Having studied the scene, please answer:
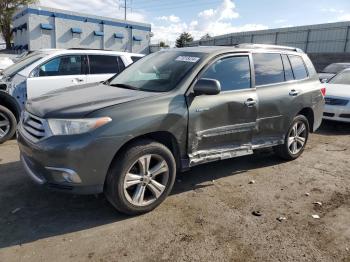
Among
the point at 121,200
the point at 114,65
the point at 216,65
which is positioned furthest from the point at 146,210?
the point at 114,65

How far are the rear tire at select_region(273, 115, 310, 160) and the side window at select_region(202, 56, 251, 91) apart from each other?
4.55ft

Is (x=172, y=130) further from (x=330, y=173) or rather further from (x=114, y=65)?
(x=114, y=65)

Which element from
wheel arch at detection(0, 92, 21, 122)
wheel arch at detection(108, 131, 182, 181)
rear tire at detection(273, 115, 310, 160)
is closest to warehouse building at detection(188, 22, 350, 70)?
rear tire at detection(273, 115, 310, 160)

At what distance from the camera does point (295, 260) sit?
3084mm

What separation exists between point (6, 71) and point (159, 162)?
466cm

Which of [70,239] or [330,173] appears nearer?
[70,239]

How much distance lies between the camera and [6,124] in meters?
6.27

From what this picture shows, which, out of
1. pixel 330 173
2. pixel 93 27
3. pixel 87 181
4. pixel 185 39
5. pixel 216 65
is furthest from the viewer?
pixel 185 39

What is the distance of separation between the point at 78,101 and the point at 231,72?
2040 mm

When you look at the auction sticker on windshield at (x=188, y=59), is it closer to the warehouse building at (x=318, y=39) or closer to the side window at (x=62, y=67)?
the side window at (x=62, y=67)

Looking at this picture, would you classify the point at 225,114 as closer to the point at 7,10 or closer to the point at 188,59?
the point at 188,59

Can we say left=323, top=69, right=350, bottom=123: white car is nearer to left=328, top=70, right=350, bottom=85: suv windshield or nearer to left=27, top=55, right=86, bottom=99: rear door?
left=328, top=70, right=350, bottom=85: suv windshield

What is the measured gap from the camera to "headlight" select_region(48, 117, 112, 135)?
3.28m

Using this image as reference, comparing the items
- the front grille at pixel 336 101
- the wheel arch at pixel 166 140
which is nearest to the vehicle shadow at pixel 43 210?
the wheel arch at pixel 166 140
